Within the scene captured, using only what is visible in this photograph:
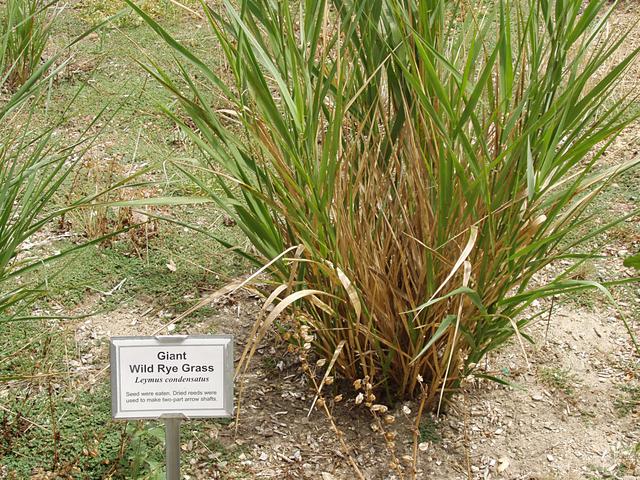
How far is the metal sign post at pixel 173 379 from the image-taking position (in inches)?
74.0

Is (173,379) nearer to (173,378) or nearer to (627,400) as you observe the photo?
(173,378)

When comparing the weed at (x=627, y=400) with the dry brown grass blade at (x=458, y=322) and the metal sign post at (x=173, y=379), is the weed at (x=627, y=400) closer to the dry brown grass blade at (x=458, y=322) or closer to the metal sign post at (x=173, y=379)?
the dry brown grass blade at (x=458, y=322)

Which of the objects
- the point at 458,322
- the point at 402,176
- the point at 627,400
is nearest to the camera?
the point at 458,322

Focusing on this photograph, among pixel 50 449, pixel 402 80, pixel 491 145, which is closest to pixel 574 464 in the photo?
pixel 491 145

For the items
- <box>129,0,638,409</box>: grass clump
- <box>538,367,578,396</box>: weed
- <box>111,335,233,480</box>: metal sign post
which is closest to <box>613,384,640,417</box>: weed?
<box>538,367,578,396</box>: weed

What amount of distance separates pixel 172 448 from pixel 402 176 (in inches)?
31.2

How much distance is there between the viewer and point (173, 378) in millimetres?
1897

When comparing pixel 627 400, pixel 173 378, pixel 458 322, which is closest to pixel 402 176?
pixel 458 322

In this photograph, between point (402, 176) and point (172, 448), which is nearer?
point (172, 448)

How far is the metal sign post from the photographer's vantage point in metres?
1.88

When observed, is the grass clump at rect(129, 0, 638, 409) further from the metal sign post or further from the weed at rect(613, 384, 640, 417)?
the weed at rect(613, 384, 640, 417)

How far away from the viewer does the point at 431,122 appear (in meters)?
1.99

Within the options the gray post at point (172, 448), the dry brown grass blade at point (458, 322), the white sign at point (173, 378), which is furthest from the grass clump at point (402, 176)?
the gray post at point (172, 448)

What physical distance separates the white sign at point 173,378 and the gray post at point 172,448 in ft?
0.10
